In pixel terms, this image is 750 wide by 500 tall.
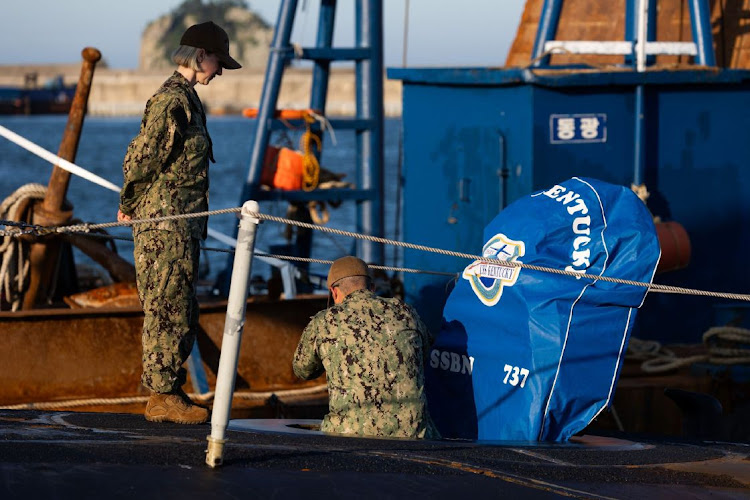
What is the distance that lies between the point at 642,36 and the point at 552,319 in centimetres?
516

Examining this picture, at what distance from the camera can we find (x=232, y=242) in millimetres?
10961

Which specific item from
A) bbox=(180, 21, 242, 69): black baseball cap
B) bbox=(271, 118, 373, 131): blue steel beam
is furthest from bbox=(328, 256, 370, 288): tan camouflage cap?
bbox=(271, 118, 373, 131): blue steel beam

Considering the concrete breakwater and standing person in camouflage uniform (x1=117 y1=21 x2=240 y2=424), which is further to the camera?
the concrete breakwater

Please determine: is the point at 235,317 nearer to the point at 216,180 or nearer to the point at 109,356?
the point at 109,356

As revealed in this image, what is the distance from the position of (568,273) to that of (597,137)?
4.44 meters

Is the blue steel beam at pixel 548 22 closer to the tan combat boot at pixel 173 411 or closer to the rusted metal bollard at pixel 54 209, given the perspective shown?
the rusted metal bollard at pixel 54 209

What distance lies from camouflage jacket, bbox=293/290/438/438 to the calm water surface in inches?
220

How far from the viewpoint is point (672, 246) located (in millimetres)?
9219

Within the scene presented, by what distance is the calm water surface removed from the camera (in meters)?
31.9

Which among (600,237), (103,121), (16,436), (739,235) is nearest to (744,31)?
(739,235)

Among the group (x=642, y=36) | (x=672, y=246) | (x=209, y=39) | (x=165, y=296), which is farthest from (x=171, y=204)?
(x=642, y=36)

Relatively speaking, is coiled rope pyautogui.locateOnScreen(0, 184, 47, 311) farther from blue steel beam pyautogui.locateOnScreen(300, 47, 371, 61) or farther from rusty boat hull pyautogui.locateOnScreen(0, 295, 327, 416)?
blue steel beam pyautogui.locateOnScreen(300, 47, 371, 61)

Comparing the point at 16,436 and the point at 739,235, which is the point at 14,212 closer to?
the point at 16,436

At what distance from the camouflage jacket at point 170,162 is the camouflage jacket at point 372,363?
2.73 feet
